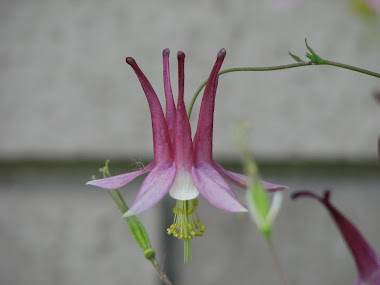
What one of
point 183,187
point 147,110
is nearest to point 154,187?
point 183,187

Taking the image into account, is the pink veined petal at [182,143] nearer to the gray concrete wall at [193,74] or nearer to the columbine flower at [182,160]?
the columbine flower at [182,160]

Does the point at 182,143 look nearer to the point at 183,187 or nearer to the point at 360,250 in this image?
the point at 183,187

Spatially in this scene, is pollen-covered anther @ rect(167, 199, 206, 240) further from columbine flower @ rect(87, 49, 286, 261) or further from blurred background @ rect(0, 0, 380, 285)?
blurred background @ rect(0, 0, 380, 285)

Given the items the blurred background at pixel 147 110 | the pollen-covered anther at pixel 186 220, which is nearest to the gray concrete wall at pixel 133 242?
the blurred background at pixel 147 110

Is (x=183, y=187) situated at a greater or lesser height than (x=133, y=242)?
greater

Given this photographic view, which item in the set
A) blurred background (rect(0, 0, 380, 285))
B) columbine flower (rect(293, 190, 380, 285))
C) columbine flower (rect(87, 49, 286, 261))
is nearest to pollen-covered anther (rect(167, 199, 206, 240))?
columbine flower (rect(87, 49, 286, 261))

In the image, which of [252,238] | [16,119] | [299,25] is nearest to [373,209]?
[252,238]
